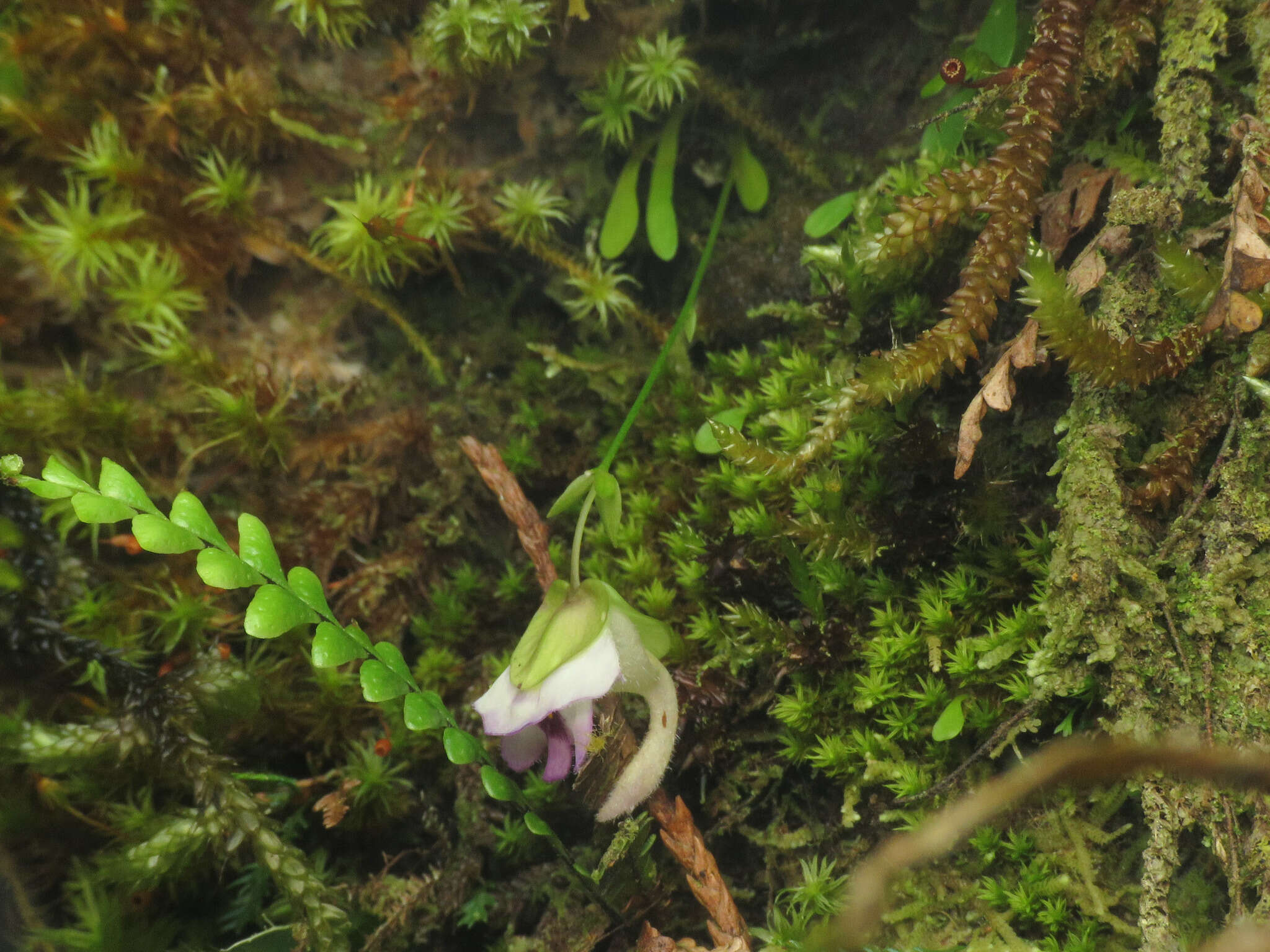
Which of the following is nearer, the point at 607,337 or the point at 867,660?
the point at 867,660

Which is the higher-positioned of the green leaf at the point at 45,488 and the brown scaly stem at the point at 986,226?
the brown scaly stem at the point at 986,226

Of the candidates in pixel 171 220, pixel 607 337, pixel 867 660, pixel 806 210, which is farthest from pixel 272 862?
pixel 806 210

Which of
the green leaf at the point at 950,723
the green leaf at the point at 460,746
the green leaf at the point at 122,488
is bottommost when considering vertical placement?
the green leaf at the point at 460,746

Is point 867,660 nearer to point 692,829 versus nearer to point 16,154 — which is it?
point 692,829

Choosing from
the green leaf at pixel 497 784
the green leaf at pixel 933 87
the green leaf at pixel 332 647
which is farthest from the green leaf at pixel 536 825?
the green leaf at pixel 933 87

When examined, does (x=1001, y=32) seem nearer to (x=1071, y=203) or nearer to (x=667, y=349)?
(x=1071, y=203)

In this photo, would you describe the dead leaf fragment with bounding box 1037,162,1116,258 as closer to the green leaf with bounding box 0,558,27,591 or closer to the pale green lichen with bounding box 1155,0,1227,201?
the pale green lichen with bounding box 1155,0,1227,201

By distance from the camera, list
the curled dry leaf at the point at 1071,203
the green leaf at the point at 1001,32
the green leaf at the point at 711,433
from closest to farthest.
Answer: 1. the curled dry leaf at the point at 1071,203
2. the green leaf at the point at 1001,32
3. the green leaf at the point at 711,433

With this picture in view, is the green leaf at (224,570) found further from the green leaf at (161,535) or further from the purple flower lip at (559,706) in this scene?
the purple flower lip at (559,706)
